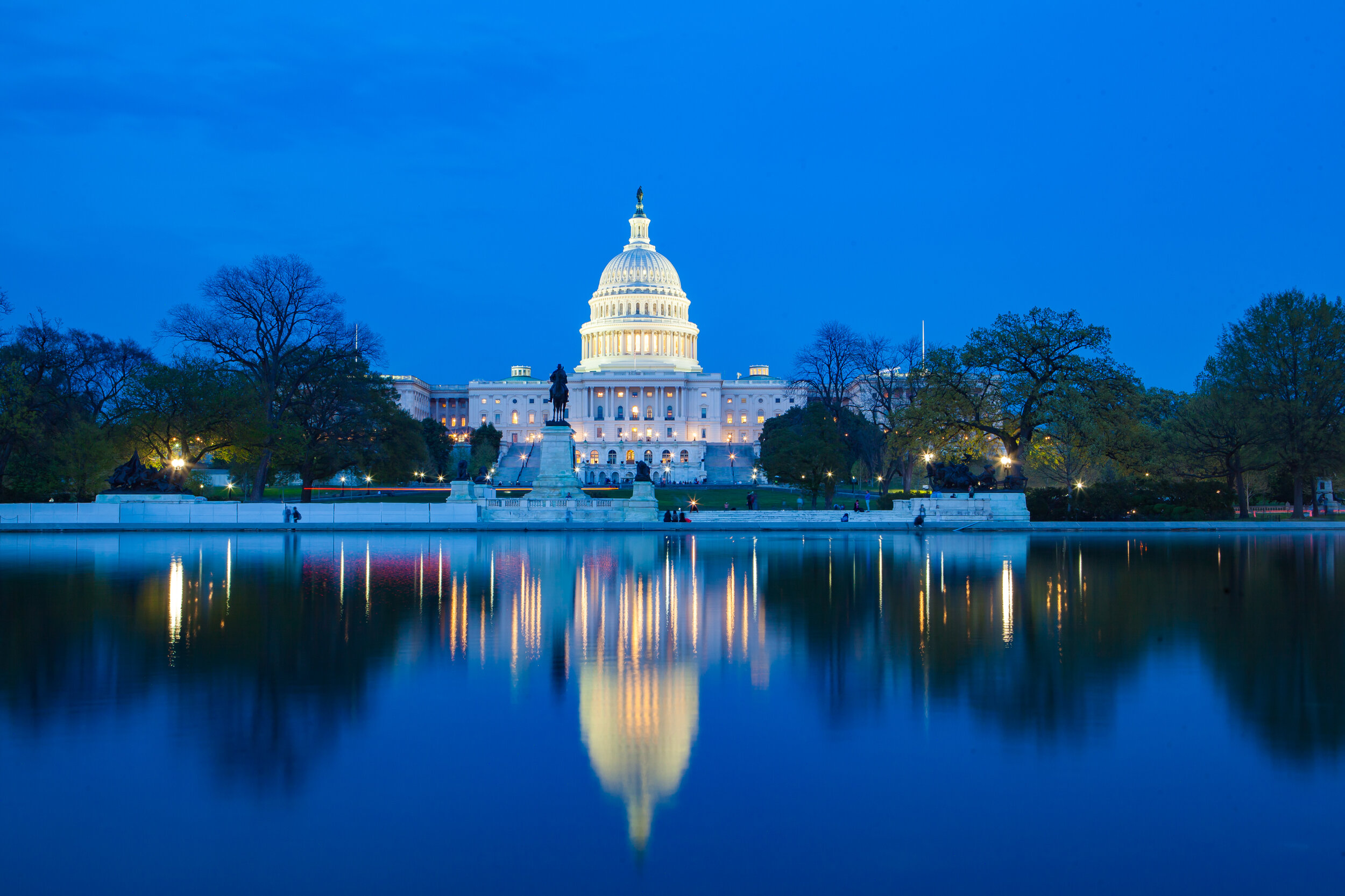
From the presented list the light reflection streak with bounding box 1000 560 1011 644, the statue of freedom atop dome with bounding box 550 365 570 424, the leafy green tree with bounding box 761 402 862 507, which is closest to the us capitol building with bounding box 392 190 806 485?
the leafy green tree with bounding box 761 402 862 507

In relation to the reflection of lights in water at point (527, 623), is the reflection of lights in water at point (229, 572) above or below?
above

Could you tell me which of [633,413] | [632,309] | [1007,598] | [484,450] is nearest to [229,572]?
[1007,598]

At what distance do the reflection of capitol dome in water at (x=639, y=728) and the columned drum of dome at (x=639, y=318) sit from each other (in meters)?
134

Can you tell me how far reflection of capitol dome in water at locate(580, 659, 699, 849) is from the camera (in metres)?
7.40

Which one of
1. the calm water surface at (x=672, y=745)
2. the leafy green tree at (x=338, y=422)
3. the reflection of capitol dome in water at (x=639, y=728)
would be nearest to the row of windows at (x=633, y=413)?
the leafy green tree at (x=338, y=422)

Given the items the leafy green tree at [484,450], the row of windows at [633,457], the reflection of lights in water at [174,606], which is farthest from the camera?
the row of windows at [633,457]

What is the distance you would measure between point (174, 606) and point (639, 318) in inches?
→ 5127

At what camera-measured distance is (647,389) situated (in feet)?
473

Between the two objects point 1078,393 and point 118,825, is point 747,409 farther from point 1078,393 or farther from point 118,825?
point 118,825

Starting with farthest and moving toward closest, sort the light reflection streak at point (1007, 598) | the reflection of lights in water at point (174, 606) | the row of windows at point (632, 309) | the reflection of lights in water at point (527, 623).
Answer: the row of windows at point (632, 309) → the light reflection streak at point (1007, 598) → the reflection of lights in water at point (174, 606) → the reflection of lights in water at point (527, 623)

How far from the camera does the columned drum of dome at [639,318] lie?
146 meters

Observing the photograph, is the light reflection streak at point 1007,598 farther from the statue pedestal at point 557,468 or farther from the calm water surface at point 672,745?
the statue pedestal at point 557,468

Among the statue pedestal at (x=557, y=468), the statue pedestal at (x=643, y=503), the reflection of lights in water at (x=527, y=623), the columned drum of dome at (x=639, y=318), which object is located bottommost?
the reflection of lights in water at (x=527, y=623)

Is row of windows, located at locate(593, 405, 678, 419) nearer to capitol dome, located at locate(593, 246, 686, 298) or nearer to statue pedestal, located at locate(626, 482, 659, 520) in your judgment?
capitol dome, located at locate(593, 246, 686, 298)
